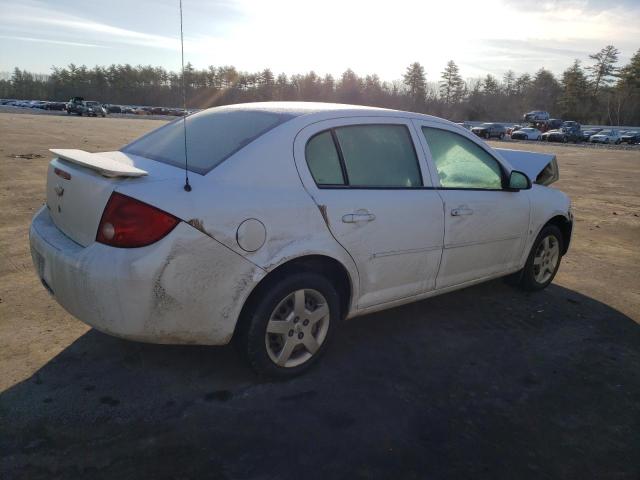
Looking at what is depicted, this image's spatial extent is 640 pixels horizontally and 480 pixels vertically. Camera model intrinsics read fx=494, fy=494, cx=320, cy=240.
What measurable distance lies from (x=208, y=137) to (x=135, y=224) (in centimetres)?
92

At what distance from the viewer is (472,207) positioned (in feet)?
12.4

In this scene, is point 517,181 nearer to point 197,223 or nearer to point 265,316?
point 265,316

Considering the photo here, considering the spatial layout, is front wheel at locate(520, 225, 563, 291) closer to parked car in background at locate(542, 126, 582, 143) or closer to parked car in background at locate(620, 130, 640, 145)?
parked car in background at locate(542, 126, 582, 143)

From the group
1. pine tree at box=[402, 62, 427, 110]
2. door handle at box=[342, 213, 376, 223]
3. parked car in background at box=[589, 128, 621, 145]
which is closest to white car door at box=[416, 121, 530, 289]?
door handle at box=[342, 213, 376, 223]

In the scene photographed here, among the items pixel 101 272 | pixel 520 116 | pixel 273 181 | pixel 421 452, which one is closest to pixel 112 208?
pixel 101 272

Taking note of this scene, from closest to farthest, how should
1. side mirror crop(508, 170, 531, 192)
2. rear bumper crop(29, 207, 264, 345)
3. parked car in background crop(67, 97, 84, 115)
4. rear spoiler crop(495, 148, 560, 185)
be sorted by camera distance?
rear bumper crop(29, 207, 264, 345) < side mirror crop(508, 170, 531, 192) < rear spoiler crop(495, 148, 560, 185) < parked car in background crop(67, 97, 84, 115)

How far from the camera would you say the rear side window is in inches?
120

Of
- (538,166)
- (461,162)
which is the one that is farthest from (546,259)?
(461,162)

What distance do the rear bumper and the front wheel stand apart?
309 cm

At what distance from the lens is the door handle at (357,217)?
3014 mm

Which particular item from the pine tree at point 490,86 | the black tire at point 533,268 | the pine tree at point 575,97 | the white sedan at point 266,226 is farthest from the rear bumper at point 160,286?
the pine tree at point 490,86

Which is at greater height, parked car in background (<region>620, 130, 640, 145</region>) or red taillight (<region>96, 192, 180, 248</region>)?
parked car in background (<region>620, 130, 640, 145</region>)

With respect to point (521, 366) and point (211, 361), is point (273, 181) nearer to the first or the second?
point (211, 361)

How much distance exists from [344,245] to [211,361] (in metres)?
1.15
